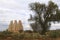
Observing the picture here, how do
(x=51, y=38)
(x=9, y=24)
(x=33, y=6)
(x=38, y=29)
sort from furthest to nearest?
1. (x=33, y=6)
2. (x=38, y=29)
3. (x=9, y=24)
4. (x=51, y=38)

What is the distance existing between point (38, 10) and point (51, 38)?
1701cm

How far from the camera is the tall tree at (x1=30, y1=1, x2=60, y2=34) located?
119ft

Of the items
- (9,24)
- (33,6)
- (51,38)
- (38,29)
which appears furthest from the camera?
(33,6)

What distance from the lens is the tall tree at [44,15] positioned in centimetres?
3622

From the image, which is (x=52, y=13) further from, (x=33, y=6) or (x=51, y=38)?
(x=51, y=38)

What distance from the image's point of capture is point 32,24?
1453 inches

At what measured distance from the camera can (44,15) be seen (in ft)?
121

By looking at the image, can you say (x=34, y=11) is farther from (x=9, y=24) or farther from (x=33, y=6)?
(x=9, y=24)

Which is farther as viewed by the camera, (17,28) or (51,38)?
(17,28)

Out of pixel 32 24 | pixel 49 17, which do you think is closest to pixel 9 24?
pixel 32 24

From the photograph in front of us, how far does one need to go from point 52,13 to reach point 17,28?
832 cm

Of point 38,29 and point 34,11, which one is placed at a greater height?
point 34,11

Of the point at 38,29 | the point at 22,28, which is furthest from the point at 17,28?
the point at 38,29

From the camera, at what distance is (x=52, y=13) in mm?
37781
